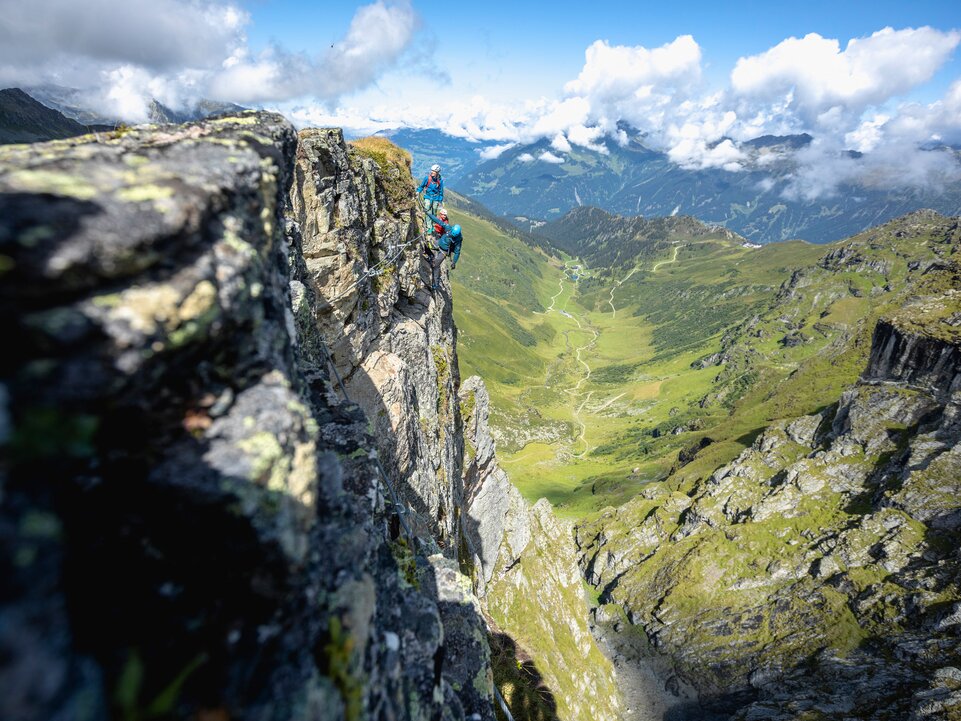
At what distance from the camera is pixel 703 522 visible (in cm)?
13875

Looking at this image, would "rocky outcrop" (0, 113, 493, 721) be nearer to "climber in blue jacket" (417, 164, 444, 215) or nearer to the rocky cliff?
the rocky cliff

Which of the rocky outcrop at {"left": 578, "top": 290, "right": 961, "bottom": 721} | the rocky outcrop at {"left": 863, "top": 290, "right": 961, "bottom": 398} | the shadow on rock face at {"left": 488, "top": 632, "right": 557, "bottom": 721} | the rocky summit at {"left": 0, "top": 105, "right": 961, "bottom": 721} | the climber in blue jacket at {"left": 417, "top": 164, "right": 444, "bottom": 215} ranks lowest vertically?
the rocky outcrop at {"left": 578, "top": 290, "right": 961, "bottom": 721}

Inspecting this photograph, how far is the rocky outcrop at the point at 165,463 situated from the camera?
14.3 ft

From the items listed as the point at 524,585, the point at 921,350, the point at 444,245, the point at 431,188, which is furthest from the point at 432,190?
the point at 921,350

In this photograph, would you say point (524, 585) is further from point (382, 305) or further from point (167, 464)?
point (167, 464)

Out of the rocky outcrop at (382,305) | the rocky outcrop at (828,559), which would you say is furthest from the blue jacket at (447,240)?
the rocky outcrop at (828,559)

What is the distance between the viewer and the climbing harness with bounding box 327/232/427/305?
24.7m

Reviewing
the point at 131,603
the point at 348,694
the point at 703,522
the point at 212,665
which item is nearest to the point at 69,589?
the point at 131,603

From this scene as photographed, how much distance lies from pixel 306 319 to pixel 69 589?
1247 cm

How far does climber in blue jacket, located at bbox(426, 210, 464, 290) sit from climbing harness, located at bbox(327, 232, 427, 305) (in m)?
1.43

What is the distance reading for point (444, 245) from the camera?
37938 mm

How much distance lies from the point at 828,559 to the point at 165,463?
14230cm

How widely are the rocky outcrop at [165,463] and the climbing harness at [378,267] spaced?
15.2m

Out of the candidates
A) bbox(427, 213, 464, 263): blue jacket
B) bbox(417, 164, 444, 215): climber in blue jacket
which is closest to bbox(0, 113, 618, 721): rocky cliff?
bbox(417, 164, 444, 215): climber in blue jacket
